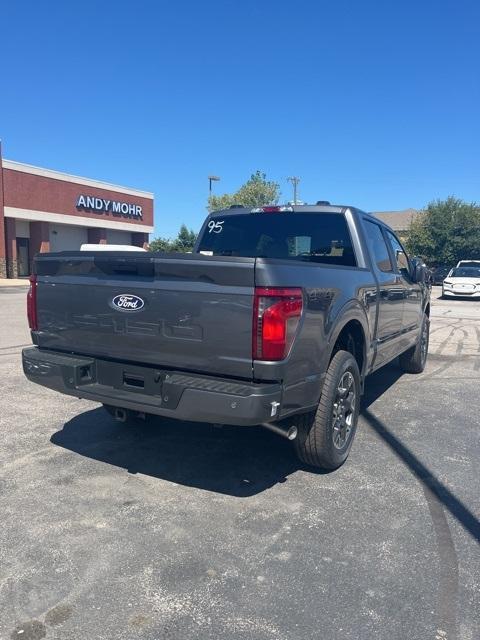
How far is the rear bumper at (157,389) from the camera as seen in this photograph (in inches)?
122

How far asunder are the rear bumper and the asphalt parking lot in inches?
27.2

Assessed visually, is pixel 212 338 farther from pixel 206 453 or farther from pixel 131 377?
pixel 206 453

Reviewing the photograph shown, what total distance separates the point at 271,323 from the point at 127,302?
102cm

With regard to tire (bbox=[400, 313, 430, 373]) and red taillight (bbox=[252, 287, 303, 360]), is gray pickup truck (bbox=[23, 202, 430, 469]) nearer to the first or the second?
red taillight (bbox=[252, 287, 303, 360])

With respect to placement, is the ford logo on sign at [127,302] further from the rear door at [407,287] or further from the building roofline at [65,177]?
the building roofline at [65,177]

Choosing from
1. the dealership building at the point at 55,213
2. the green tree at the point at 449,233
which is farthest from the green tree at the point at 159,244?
the green tree at the point at 449,233

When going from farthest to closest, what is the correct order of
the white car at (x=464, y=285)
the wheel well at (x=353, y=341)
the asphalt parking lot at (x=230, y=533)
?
the white car at (x=464, y=285) < the wheel well at (x=353, y=341) < the asphalt parking lot at (x=230, y=533)

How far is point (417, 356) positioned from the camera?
299 inches

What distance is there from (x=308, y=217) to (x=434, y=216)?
4104 centimetres

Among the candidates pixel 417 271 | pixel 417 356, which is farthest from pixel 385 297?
pixel 417 356

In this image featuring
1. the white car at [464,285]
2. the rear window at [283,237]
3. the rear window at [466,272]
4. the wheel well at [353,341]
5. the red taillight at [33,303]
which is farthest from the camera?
the rear window at [466,272]

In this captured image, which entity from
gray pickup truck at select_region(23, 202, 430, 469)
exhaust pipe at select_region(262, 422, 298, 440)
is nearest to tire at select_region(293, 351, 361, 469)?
gray pickup truck at select_region(23, 202, 430, 469)

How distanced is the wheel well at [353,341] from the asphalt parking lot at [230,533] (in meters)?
0.81

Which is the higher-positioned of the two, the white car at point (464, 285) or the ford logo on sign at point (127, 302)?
the ford logo on sign at point (127, 302)
